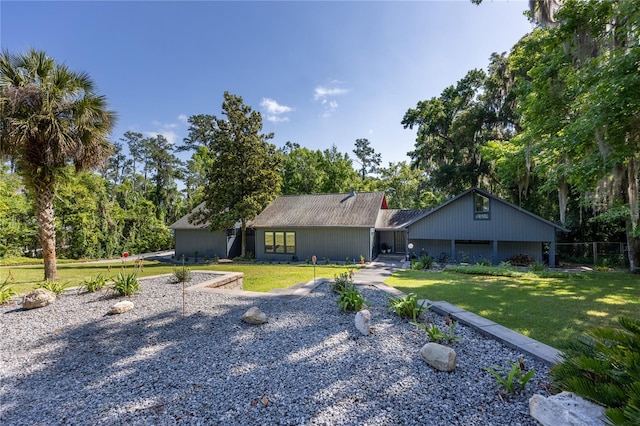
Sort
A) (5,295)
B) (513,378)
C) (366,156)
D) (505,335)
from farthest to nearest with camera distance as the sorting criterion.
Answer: (366,156) → (5,295) → (505,335) → (513,378)

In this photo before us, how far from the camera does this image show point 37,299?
215 inches

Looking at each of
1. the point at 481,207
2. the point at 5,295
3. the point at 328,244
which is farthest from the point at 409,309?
the point at 328,244

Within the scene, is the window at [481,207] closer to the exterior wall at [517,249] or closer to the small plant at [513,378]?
the exterior wall at [517,249]

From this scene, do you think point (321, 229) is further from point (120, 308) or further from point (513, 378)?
point (513, 378)

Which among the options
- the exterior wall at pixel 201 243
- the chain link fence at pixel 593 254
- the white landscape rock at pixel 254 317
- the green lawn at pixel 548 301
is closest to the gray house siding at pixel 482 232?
the chain link fence at pixel 593 254

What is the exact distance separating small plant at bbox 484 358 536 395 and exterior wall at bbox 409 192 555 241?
1284 centimetres

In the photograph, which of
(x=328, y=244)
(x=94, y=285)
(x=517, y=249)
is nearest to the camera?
(x=94, y=285)

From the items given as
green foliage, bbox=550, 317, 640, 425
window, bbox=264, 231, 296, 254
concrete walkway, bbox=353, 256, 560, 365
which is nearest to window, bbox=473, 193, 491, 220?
window, bbox=264, 231, 296, 254

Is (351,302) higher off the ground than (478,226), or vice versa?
(478,226)

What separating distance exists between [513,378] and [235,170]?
16712mm

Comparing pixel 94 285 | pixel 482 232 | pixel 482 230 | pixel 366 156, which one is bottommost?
pixel 94 285

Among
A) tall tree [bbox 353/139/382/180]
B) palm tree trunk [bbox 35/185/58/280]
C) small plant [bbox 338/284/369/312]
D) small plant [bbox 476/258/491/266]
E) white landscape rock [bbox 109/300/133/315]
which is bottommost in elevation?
small plant [bbox 476/258/491/266]

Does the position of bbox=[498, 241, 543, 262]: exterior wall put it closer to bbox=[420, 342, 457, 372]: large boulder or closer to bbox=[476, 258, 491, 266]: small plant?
bbox=[476, 258, 491, 266]: small plant

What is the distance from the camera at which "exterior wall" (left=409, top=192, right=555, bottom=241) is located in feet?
44.0
